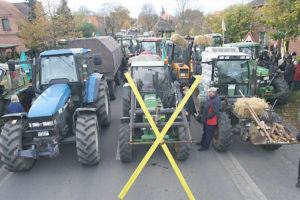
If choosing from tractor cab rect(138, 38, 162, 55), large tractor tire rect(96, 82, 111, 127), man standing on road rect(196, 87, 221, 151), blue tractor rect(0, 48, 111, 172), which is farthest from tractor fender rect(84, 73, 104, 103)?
tractor cab rect(138, 38, 162, 55)

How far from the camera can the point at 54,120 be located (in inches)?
200

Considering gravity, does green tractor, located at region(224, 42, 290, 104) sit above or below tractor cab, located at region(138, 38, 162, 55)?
below

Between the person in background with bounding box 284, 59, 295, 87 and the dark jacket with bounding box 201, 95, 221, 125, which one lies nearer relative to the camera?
the dark jacket with bounding box 201, 95, 221, 125

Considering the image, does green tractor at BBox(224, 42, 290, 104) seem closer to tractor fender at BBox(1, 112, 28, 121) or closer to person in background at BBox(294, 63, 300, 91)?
person in background at BBox(294, 63, 300, 91)

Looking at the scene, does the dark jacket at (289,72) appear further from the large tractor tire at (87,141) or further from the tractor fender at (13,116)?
the tractor fender at (13,116)

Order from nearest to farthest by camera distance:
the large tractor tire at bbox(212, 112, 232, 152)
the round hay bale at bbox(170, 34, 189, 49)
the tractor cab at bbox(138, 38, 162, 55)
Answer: the large tractor tire at bbox(212, 112, 232, 152)
the round hay bale at bbox(170, 34, 189, 49)
the tractor cab at bbox(138, 38, 162, 55)

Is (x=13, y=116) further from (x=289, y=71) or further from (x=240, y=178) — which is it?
(x=289, y=71)

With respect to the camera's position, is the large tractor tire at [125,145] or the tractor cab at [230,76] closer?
the large tractor tire at [125,145]

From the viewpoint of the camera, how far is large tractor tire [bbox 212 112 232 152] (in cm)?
582

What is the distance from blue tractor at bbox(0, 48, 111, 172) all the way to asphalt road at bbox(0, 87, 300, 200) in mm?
402

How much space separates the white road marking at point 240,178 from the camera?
452cm

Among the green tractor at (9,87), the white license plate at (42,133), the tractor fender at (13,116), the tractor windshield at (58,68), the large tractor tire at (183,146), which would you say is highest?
the tractor windshield at (58,68)

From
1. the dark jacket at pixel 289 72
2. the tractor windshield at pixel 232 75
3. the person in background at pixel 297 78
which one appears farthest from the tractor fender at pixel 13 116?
the dark jacket at pixel 289 72

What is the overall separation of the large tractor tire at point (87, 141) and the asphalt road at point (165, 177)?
13.6 inches
